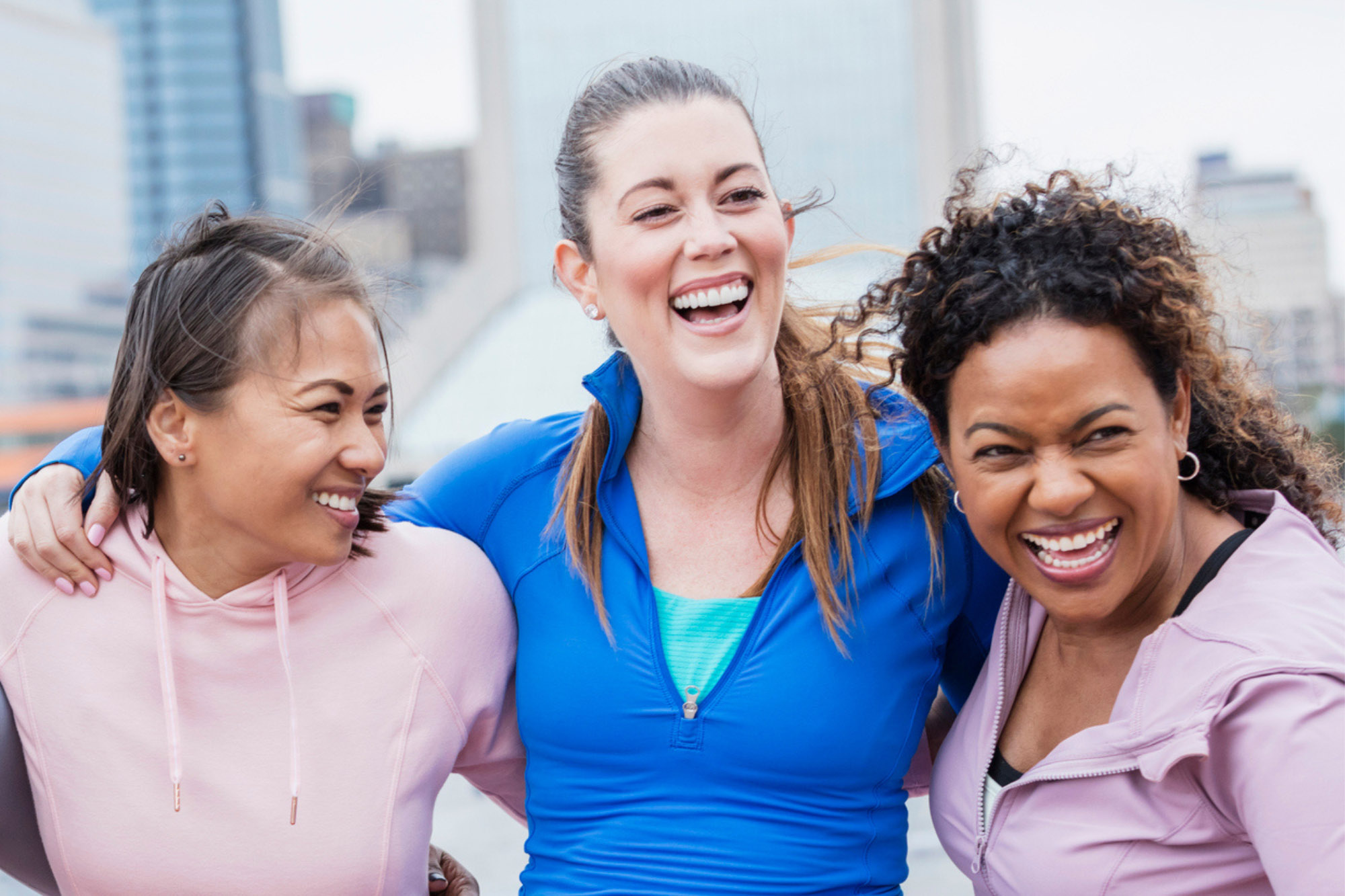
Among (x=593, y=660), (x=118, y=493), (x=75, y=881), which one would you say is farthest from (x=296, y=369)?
(x=75, y=881)

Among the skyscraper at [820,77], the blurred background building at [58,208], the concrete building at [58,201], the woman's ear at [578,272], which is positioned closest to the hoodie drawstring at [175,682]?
the woman's ear at [578,272]

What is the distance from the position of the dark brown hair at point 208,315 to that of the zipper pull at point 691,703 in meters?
0.50

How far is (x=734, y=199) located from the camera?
1.62 metres

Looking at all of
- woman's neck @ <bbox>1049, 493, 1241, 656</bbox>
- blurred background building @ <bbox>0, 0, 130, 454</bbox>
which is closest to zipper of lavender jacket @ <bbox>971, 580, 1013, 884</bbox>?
woman's neck @ <bbox>1049, 493, 1241, 656</bbox>

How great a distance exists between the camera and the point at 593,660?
1.58 m

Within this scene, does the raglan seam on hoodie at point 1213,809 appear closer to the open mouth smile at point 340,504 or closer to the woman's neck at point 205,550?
the open mouth smile at point 340,504

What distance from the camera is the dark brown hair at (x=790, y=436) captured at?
1581 mm

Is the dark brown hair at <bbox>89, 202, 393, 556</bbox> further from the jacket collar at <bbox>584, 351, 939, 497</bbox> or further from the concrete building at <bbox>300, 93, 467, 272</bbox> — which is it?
the concrete building at <bbox>300, 93, 467, 272</bbox>

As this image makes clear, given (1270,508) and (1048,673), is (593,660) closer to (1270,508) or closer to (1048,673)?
(1048,673)

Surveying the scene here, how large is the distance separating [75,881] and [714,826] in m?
0.85

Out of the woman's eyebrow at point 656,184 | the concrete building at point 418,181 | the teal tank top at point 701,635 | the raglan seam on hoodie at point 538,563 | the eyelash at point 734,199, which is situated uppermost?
the concrete building at point 418,181

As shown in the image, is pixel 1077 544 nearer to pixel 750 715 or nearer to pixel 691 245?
pixel 750 715

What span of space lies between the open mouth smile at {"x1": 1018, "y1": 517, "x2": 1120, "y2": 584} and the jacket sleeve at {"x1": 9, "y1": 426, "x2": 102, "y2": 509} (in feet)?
4.12

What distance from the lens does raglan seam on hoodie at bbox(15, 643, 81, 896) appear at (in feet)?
4.94
